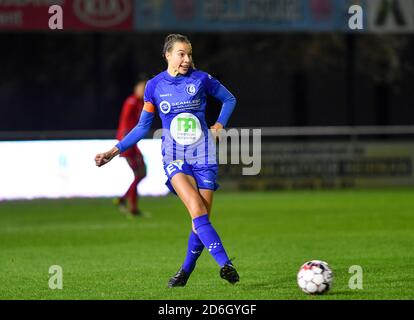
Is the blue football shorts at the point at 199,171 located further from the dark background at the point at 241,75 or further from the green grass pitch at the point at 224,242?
the dark background at the point at 241,75

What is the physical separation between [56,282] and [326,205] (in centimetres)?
1027

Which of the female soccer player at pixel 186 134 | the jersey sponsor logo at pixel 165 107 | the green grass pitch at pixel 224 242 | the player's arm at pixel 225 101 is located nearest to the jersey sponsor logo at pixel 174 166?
the female soccer player at pixel 186 134

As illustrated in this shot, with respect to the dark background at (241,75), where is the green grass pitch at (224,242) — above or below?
below

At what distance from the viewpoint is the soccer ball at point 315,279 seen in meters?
9.28

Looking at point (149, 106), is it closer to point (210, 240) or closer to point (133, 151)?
point (210, 240)

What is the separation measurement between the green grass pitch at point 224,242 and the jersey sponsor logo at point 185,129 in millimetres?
1343

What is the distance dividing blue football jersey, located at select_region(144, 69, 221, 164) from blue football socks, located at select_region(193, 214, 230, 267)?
22.2 inches

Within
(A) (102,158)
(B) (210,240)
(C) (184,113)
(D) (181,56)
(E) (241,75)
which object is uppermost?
(E) (241,75)

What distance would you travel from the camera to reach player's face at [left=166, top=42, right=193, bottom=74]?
959 cm

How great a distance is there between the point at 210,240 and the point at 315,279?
3.18 feet

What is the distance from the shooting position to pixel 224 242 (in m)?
14.6

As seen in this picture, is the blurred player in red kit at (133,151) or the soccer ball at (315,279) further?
the blurred player in red kit at (133,151)

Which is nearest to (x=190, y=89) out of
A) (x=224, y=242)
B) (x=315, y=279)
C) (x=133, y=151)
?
(x=315, y=279)
